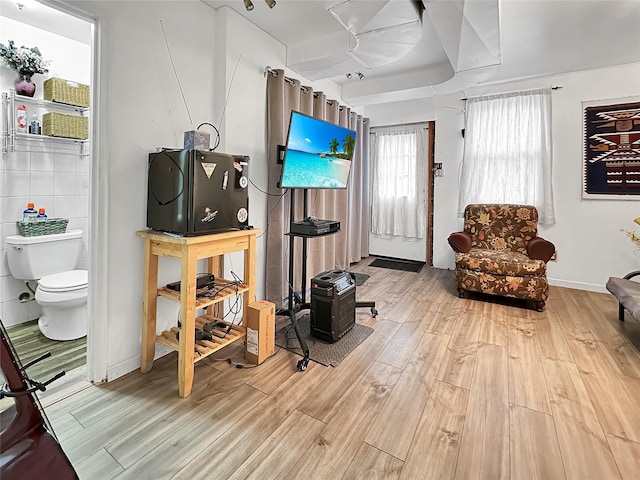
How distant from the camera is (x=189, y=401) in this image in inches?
66.7

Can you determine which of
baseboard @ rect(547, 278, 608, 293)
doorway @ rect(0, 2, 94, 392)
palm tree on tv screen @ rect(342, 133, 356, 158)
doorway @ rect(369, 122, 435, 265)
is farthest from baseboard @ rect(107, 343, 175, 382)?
baseboard @ rect(547, 278, 608, 293)

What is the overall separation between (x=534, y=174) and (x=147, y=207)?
4.10 metres

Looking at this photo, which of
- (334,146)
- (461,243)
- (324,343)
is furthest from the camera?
(461,243)

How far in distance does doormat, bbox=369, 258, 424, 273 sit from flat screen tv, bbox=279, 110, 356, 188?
196 centimetres

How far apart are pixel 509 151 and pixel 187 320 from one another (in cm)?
403

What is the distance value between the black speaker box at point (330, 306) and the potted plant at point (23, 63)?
8.48 feet

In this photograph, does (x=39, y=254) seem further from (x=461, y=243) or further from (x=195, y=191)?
(x=461, y=243)

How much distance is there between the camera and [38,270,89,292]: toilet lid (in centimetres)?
220

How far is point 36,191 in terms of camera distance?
2568 millimetres

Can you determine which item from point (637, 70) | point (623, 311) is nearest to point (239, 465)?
point (623, 311)

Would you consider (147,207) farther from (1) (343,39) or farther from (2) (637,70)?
(2) (637,70)

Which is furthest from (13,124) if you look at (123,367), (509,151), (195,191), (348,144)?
(509,151)

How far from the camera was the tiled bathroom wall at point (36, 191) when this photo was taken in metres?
2.42

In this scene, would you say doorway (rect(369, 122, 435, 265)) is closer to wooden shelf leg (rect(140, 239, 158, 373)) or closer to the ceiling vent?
the ceiling vent
